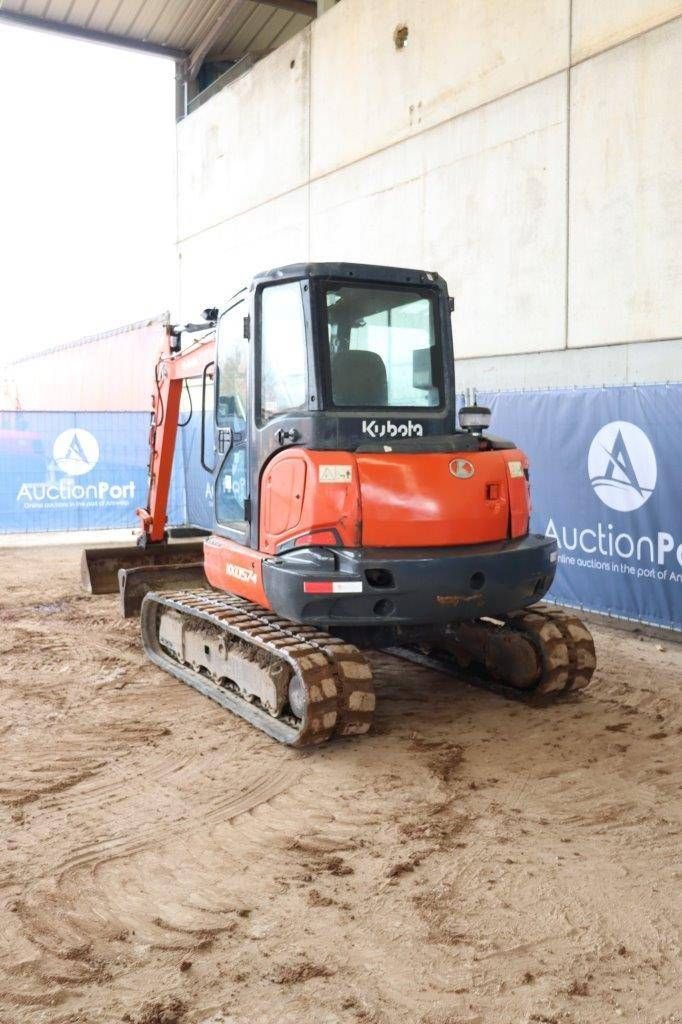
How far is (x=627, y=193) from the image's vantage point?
29.3 feet

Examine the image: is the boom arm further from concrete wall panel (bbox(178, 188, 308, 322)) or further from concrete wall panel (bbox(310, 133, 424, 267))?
concrete wall panel (bbox(178, 188, 308, 322))

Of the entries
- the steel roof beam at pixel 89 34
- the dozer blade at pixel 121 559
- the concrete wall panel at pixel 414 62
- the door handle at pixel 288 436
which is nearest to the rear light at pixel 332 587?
the door handle at pixel 288 436

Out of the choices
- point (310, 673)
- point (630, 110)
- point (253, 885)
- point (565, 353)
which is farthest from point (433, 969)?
point (630, 110)

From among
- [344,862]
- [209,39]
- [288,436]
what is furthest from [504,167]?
[209,39]

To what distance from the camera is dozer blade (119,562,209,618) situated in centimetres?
848

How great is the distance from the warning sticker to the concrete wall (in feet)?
15.3

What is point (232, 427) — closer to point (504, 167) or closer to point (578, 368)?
point (578, 368)

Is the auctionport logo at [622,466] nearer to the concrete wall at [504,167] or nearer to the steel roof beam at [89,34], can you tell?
the concrete wall at [504,167]

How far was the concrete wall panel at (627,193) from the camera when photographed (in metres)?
8.52

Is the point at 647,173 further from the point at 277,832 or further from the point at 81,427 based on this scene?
the point at 81,427

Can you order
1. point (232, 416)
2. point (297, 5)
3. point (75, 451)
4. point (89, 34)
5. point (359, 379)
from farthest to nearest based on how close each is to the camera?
point (89, 34)
point (297, 5)
point (75, 451)
point (232, 416)
point (359, 379)

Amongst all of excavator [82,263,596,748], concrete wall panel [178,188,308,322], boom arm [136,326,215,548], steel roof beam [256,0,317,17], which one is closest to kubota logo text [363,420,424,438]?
excavator [82,263,596,748]

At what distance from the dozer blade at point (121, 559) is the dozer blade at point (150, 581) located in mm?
608

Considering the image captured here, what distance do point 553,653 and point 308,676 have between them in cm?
184
